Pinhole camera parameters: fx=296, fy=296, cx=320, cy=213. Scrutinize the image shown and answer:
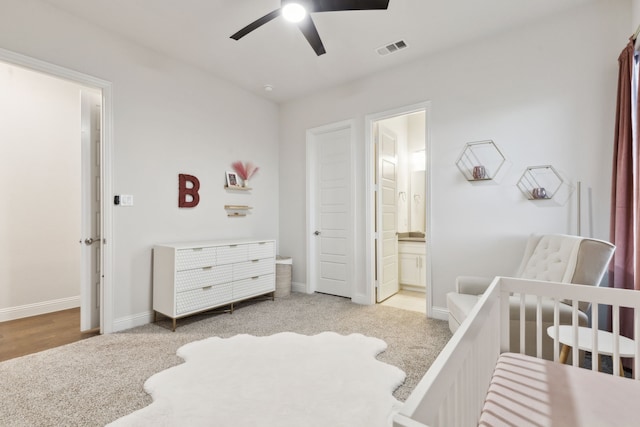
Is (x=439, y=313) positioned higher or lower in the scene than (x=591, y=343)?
lower

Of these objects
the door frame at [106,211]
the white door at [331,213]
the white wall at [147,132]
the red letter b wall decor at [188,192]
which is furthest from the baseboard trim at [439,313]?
the door frame at [106,211]

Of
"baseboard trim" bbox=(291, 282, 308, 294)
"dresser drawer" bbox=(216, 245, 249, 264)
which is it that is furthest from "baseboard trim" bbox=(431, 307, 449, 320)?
"dresser drawer" bbox=(216, 245, 249, 264)

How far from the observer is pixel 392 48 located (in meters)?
3.01

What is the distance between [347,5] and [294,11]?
1.20 ft

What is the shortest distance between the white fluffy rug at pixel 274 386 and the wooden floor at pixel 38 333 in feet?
3.95

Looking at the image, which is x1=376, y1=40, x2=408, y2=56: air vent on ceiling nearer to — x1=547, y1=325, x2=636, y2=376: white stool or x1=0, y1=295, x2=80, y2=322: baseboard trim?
x1=547, y1=325, x2=636, y2=376: white stool

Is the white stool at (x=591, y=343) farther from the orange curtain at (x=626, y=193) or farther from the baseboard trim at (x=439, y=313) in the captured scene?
the baseboard trim at (x=439, y=313)

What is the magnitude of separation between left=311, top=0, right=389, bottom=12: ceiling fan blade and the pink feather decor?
221cm

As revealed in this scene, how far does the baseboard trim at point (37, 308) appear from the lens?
3.08 metres

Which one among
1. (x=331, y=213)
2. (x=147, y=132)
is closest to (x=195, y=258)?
(x=147, y=132)

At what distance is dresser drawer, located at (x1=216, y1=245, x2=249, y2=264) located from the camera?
10.3ft

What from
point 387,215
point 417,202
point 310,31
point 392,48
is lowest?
point 387,215

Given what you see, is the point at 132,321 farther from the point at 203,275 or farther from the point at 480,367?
the point at 480,367

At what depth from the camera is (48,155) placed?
3395 mm
